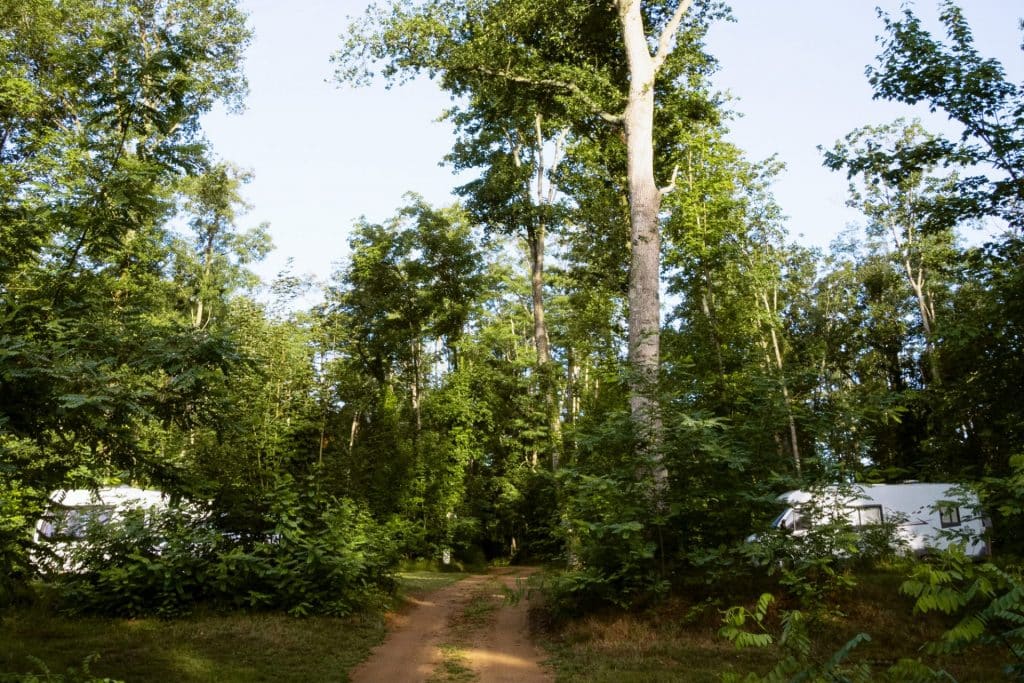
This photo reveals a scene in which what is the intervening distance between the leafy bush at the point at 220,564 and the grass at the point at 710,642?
13.3ft

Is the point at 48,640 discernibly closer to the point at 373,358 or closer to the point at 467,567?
the point at 467,567

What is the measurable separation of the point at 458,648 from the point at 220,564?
426cm

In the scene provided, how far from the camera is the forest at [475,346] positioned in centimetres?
632

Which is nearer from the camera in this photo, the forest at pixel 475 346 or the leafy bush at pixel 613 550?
the forest at pixel 475 346

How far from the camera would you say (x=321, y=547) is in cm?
1148

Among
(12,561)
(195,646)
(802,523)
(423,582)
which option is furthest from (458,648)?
(423,582)

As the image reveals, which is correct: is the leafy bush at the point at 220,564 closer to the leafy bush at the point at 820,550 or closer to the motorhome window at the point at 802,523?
the leafy bush at the point at 820,550

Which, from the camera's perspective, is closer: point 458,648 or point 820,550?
point 820,550

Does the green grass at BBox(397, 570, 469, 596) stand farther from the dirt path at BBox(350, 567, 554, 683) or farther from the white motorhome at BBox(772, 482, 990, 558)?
the white motorhome at BBox(772, 482, 990, 558)

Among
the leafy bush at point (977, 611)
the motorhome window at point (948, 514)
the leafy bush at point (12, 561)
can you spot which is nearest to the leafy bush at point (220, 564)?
the leafy bush at point (12, 561)

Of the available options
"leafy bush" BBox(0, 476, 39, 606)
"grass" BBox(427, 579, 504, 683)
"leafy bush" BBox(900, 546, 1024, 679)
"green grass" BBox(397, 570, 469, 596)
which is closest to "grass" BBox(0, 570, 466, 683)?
"grass" BBox(427, 579, 504, 683)

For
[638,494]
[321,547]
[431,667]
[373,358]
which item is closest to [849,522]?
[638,494]

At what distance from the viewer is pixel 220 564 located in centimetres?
1086

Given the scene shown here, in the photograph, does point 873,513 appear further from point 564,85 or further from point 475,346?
point 475,346
